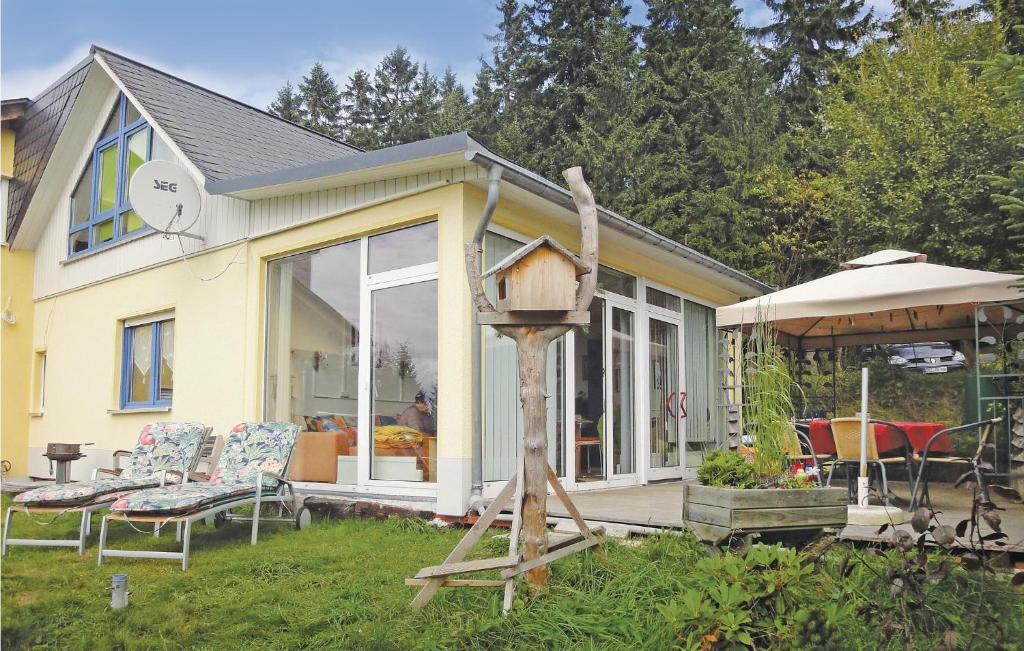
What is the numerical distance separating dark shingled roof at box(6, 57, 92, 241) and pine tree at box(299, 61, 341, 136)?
16505 mm

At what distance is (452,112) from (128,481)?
750 inches

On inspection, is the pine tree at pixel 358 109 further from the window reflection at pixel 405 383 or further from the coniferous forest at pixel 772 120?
the window reflection at pixel 405 383

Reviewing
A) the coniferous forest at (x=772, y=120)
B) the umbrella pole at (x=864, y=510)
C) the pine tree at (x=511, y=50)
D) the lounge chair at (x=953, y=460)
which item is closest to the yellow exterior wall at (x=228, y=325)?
the umbrella pole at (x=864, y=510)

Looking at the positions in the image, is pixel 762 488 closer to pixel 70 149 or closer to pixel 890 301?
pixel 890 301

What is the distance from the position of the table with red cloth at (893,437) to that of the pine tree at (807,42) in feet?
51.2

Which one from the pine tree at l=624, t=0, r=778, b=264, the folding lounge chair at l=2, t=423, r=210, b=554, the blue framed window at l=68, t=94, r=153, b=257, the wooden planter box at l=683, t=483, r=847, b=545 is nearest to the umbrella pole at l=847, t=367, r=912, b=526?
the wooden planter box at l=683, t=483, r=847, b=545

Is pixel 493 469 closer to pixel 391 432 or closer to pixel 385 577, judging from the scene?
pixel 391 432

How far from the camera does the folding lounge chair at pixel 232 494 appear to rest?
536 centimetres

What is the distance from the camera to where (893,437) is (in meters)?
6.21

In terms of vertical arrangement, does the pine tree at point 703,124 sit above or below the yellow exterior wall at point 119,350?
above

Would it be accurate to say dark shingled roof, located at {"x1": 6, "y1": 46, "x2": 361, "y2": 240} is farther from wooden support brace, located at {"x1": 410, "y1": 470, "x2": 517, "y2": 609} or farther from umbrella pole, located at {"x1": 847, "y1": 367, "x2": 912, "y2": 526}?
umbrella pole, located at {"x1": 847, "y1": 367, "x2": 912, "y2": 526}

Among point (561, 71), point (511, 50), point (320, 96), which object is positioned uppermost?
point (320, 96)

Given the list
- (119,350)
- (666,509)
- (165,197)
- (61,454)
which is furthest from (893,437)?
(119,350)

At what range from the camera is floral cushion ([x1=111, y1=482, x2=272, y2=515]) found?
5348 mm
